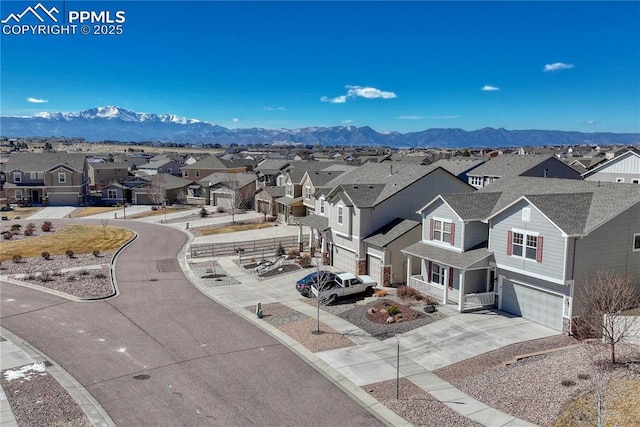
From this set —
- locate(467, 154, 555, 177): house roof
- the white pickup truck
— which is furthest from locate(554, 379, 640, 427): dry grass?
locate(467, 154, 555, 177): house roof

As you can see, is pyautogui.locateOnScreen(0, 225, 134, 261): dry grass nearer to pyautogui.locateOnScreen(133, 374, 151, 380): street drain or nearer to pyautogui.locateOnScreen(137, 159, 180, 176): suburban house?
pyautogui.locateOnScreen(133, 374, 151, 380): street drain

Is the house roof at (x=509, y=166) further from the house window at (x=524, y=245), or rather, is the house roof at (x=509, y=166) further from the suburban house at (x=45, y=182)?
the suburban house at (x=45, y=182)

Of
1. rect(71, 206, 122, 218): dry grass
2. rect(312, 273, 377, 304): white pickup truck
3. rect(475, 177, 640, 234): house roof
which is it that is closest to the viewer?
rect(475, 177, 640, 234): house roof

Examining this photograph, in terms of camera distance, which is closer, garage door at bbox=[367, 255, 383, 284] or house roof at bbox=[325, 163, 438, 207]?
Result: garage door at bbox=[367, 255, 383, 284]

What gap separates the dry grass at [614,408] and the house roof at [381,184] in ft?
67.1

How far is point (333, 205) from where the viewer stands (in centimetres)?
3853

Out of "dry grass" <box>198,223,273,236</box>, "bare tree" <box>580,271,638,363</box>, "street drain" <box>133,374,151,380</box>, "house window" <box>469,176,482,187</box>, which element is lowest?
"dry grass" <box>198,223,273,236</box>

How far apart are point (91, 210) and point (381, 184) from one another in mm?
53184

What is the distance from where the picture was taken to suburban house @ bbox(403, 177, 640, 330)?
2348cm

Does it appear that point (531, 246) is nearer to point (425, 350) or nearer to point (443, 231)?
point (443, 231)

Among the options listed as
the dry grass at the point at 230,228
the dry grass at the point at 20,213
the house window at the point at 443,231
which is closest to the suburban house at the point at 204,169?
the dry grass at the point at 20,213

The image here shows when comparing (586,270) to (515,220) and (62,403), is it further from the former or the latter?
(62,403)

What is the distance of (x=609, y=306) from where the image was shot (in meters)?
20.9

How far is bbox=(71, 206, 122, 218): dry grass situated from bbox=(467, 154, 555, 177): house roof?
5239cm
